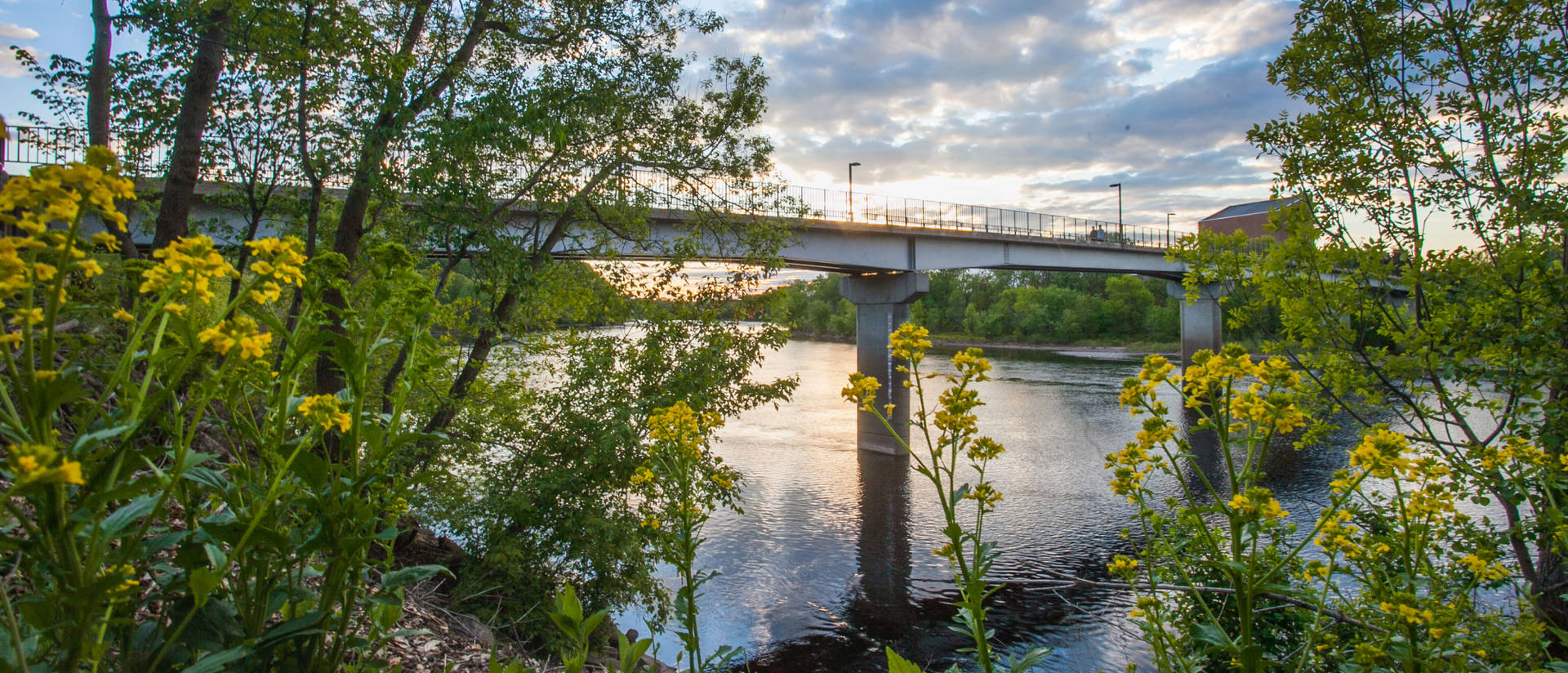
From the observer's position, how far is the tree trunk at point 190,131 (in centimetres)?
569

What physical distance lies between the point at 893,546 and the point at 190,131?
11571mm

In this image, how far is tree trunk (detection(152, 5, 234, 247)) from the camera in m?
5.69

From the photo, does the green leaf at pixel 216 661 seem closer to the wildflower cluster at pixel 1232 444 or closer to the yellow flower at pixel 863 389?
the yellow flower at pixel 863 389

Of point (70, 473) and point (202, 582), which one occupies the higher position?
point (70, 473)

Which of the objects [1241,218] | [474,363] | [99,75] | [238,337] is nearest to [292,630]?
[238,337]

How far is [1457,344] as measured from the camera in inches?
194

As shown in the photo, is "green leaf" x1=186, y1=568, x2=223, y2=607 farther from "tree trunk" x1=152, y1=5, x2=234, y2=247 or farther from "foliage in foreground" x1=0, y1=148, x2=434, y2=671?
"tree trunk" x1=152, y1=5, x2=234, y2=247

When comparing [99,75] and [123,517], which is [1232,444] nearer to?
[123,517]

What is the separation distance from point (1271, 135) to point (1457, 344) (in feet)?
6.27

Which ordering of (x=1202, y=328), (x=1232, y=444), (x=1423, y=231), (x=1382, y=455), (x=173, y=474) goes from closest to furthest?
(x=173, y=474)
(x=1232, y=444)
(x=1382, y=455)
(x=1423, y=231)
(x=1202, y=328)

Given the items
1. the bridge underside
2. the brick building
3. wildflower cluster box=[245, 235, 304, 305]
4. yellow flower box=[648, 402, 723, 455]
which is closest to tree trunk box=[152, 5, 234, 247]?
yellow flower box=[648, 402, 723, 455]

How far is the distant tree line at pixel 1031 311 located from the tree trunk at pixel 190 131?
5512 cm

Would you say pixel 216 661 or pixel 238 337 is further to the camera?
pixel 238 337

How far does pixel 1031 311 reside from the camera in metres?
72.1
